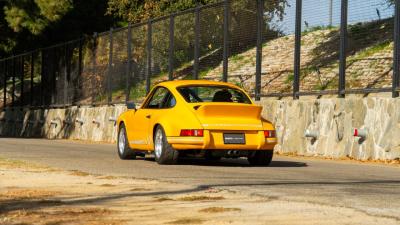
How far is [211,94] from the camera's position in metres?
17.1

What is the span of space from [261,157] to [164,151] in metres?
1.72

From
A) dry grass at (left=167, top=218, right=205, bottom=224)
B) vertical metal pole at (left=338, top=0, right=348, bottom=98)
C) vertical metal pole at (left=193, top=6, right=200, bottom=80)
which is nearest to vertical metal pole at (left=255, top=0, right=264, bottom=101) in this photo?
vertical metal pole at (left=338, top=0, right=348, bottom=98)

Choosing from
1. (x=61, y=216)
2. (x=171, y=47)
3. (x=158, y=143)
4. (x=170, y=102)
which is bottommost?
(x=61, y=216)

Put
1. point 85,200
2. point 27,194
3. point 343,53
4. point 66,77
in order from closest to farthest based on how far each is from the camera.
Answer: point 85,200
point 27,194
point 343,53
point 66,77

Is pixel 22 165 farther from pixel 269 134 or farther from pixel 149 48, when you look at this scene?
pixel 149 48

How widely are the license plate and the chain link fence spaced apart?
13.9 feet

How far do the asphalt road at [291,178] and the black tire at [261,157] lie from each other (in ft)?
0.46

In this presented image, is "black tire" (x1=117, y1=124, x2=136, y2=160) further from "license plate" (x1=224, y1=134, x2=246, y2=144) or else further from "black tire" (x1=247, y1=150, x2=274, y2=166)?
"license plate" (x1=224, y1=134, x2=246, y2=144)

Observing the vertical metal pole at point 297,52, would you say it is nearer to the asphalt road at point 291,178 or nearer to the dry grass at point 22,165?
the asphalt road at point 291,178

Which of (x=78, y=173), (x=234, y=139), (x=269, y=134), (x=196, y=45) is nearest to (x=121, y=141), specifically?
(x=234, y=139)

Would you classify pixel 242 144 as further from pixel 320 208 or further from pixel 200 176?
pixel 320 208

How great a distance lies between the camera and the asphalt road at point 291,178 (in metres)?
9.99

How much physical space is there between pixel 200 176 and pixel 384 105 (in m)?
6.75

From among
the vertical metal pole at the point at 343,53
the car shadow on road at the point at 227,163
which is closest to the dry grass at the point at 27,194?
the car shadow on road at the point at 227,163
